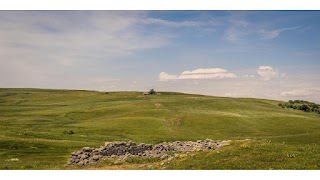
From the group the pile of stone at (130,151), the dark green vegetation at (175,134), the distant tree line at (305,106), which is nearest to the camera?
the dark green vegetation at (175,134)

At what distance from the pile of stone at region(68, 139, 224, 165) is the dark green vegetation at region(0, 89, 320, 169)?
1809 mm

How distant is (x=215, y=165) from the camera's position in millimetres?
32188

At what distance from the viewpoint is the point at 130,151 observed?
147 ft

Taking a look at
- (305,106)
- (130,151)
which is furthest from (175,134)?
(305,106)

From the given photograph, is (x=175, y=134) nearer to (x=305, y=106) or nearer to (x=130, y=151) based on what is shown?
(x=130, y=151)

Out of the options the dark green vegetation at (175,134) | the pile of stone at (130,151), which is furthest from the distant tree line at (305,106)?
the pile of stone at (130,151)

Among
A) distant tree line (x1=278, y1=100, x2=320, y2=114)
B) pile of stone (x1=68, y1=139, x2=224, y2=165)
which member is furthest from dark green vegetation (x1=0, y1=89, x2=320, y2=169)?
distant tree line (x1=278, y1=100, x2=320, y2=114)

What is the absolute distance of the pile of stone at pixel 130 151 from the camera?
133ft

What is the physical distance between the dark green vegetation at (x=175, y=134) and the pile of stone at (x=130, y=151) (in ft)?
5.93

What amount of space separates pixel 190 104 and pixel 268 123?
3486 cm

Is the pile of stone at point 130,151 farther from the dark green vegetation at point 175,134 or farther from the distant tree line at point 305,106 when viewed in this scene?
the distant tree line at point 305,106
